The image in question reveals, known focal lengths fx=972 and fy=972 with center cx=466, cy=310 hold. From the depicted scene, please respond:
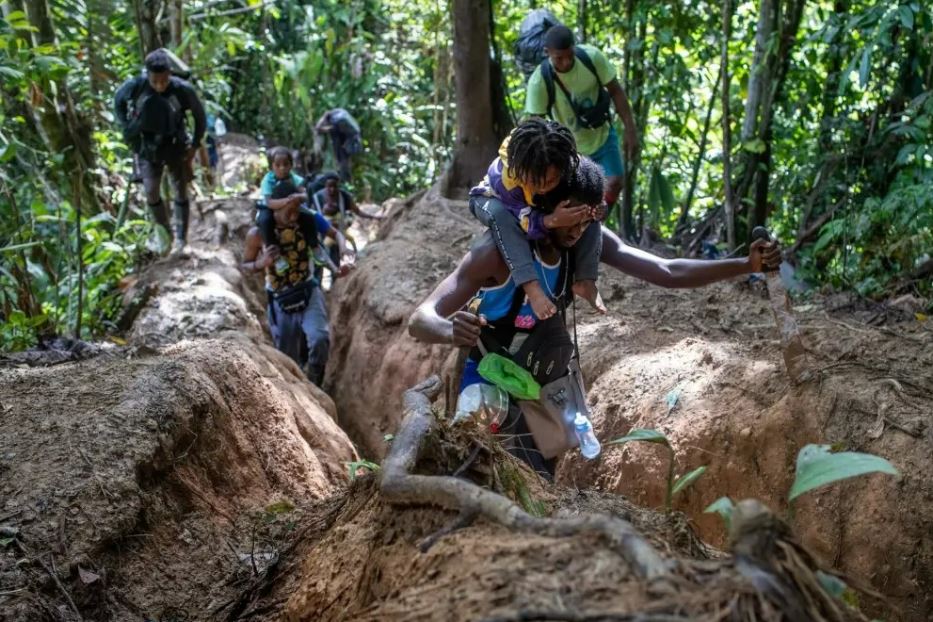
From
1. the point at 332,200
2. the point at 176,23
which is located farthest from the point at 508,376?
the point at 176,23

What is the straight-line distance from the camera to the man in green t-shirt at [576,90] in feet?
23.5

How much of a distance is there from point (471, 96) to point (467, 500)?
9.33 m

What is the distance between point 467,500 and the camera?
2529 mm

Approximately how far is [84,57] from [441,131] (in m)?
7.05

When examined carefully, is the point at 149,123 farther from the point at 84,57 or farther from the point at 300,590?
the point at 300,590

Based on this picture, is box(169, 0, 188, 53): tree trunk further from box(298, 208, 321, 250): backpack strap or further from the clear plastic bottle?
the clear plastic bottle

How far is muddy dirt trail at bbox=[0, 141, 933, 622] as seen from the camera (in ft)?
6.70

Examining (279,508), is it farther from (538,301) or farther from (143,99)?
(143,99)

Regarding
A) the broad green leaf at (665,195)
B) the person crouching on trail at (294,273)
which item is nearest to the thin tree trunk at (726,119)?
the broad green leaf at (665,195)

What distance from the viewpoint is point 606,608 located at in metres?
1.85

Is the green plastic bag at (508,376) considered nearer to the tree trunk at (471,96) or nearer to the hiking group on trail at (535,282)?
the hiking group on trail at (535,282)

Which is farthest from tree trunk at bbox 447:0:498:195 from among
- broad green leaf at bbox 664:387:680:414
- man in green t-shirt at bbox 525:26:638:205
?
broad green leaf at bbox 664:387:680:414

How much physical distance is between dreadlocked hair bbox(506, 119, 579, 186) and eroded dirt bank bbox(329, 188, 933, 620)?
6.47 ft

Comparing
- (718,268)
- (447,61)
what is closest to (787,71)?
(718,268)
